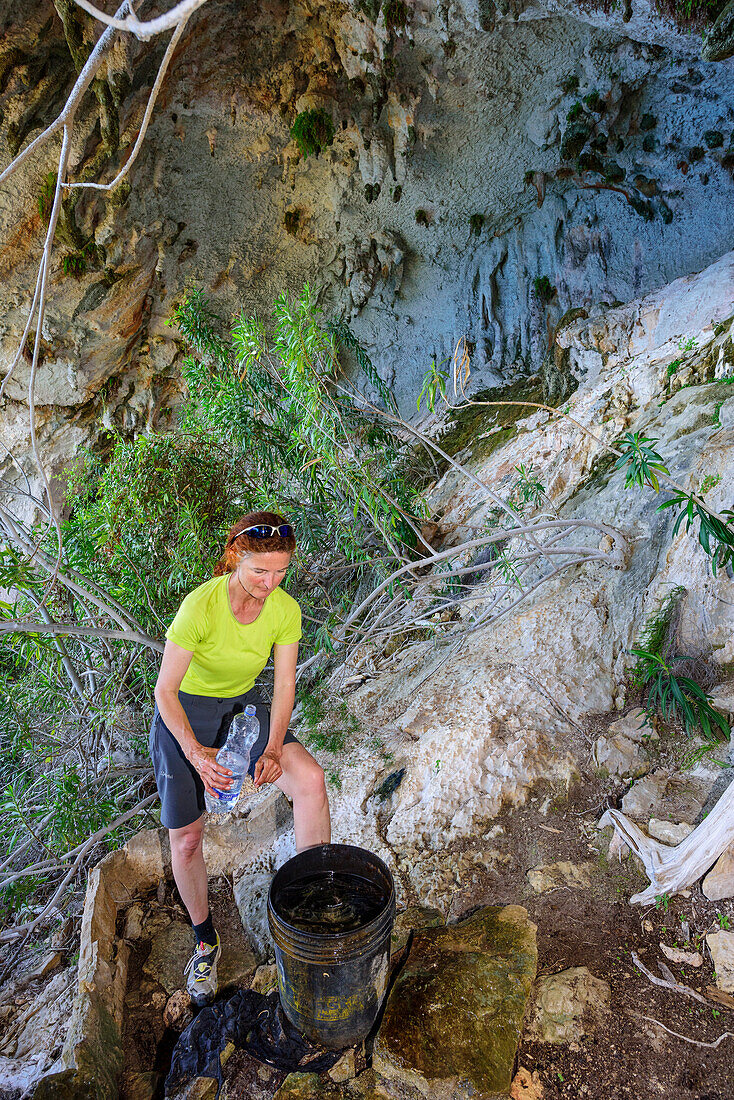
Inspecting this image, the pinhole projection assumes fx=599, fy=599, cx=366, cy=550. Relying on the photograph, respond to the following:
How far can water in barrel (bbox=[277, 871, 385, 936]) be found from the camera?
187cm

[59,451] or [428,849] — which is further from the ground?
Answer: [59,451]

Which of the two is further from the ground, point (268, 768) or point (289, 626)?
point (289, 626)

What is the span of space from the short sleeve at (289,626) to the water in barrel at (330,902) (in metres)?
0.80

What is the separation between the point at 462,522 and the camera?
4.85m

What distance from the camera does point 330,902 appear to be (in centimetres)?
196

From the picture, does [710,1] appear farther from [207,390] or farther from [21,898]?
[21,898]

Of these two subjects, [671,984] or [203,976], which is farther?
[203,976]

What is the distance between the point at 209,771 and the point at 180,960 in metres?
1.08

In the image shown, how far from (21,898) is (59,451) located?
6.42 metres

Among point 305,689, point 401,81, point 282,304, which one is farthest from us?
point 401,81

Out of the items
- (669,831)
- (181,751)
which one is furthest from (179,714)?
(669,831)

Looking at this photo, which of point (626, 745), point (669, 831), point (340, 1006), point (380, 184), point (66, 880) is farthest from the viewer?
point (380, 184)

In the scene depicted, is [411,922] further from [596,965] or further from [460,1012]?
[596,965]

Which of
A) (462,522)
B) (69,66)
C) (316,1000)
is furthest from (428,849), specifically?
(69,66)
